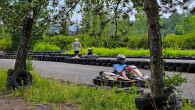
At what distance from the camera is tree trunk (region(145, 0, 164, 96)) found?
378 cm

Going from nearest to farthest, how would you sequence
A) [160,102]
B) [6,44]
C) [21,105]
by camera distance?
1. [160,102]
2. [21,105]
3. [6,44]

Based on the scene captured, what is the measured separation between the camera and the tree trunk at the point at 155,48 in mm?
3783

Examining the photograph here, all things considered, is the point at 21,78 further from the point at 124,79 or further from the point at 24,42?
the point at 124,79

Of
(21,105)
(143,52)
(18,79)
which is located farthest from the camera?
(143,52)

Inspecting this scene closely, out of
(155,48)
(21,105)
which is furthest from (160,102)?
(21,105)

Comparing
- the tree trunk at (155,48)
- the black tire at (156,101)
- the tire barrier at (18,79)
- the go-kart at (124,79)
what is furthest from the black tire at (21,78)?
the tree trunk at (155,48)

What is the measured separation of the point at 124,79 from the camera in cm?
700

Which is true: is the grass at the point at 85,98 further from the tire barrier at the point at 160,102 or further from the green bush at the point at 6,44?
Result: the green bush at the point at 6,44

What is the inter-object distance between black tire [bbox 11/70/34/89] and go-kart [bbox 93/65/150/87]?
69.4 inches

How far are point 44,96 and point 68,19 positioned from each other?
6.49 feet

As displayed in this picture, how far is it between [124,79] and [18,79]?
118 inches

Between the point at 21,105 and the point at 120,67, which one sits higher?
the point at 120,67

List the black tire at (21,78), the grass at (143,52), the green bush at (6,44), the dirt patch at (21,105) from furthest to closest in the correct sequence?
the green bush at (6,44) < the grass at (143,52) < the black tire at (21,78) < the dirt patch at (21,105)

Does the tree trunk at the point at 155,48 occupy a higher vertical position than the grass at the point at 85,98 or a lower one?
higher
